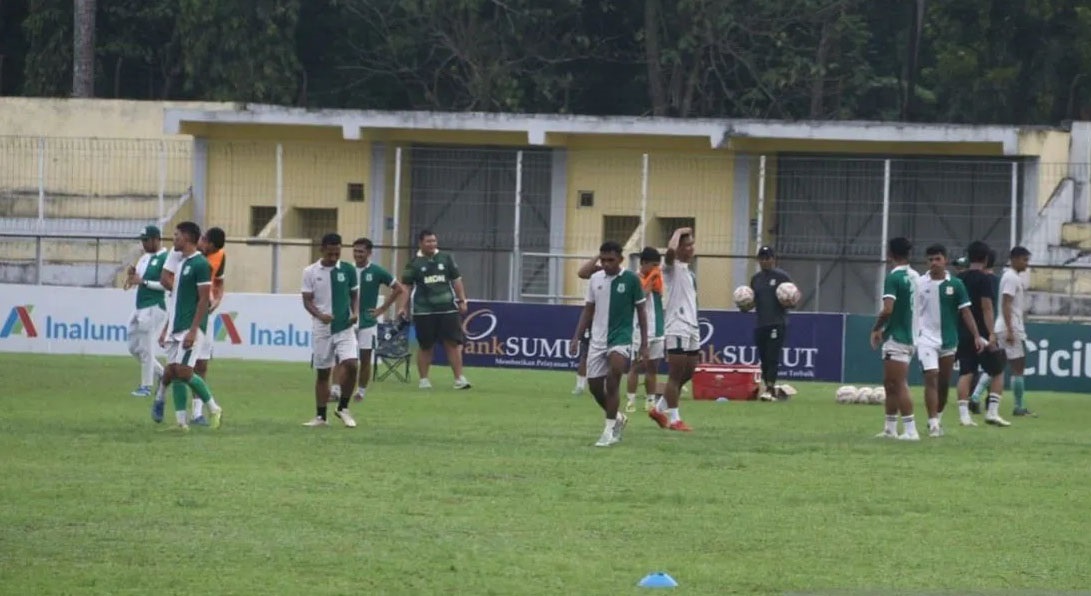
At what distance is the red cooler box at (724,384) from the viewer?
89.9 ft

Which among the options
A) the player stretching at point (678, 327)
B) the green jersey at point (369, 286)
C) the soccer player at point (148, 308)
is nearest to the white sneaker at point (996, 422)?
the player stretching at point (678, 327)

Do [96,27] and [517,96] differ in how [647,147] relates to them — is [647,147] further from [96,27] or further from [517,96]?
[96,27]

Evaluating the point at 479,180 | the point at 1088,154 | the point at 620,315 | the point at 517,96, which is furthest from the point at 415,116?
the point at 620,315

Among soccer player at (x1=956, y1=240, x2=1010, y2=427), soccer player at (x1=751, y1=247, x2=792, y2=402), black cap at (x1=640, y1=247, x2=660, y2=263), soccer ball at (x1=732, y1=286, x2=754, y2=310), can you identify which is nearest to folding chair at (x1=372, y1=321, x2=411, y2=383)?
soccer ball at (x1=732, y1=286, x2=754, y2=310)

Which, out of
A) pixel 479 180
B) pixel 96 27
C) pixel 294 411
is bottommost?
pixel 294 411

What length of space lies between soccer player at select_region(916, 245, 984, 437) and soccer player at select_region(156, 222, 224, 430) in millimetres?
6966

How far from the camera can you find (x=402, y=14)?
→ 53.7 m

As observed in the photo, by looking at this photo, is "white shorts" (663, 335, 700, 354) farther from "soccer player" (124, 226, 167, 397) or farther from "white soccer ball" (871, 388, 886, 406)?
"white soccer ball" (871, 388, 886, 406)

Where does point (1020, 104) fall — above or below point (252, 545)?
above

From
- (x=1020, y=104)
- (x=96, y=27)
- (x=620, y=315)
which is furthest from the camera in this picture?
(x=96, y=27)

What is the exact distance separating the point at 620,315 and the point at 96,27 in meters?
40.1

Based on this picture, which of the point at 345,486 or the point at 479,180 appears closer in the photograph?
the point at 345,486

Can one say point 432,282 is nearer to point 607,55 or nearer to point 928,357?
point 928,357

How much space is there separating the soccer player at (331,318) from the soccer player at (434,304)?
741 cm
